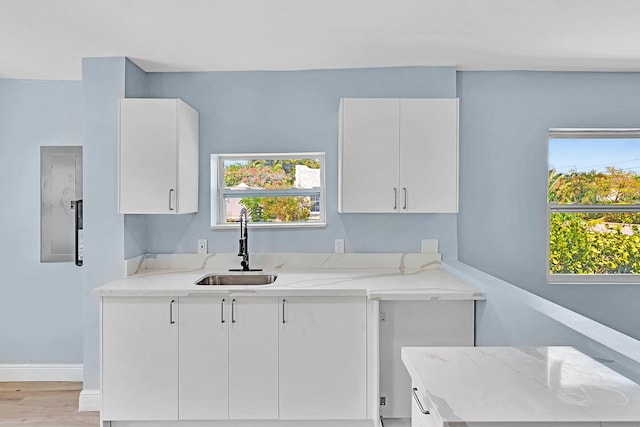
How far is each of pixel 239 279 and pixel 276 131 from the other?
3.64 ft

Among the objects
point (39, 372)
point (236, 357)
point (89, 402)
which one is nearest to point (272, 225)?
point (236, 357)

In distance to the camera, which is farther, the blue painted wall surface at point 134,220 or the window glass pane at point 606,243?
the window glass pane at point 606,243

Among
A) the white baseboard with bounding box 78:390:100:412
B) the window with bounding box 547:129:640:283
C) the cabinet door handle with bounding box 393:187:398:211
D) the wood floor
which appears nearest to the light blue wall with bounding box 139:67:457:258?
the cabinet door handle with bounding box 393:187:398:211

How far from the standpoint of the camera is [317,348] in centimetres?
283

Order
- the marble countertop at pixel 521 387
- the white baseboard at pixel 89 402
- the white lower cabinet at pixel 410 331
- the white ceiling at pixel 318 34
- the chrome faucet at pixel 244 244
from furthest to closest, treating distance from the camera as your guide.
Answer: the chrome faucet at pixel 244 244 → the white baseboard at pixel 89 402 → the white lower cabinet at pixel 410 331 → the white ceiling at pixel 318 34 → the marble countertop at pixel 521 387

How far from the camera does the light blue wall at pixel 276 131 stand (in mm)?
3539

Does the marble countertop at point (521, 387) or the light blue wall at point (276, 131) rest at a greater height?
the light blue wall at point (276, 131)

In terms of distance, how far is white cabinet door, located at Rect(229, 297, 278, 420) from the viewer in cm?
283

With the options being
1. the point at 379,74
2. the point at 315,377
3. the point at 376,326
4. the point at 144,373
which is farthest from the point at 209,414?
the point at 379,74

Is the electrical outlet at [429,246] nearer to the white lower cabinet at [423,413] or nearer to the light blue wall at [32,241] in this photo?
the white lower cabinet at [423,413]

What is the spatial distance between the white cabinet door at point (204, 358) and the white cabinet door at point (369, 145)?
1131 millimetres

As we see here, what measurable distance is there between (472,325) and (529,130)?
167 cm

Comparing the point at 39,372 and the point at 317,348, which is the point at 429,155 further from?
the point at 39,372

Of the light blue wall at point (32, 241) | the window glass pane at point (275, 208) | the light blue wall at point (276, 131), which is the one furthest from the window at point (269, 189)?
the light blue wall at point (32, 241)
